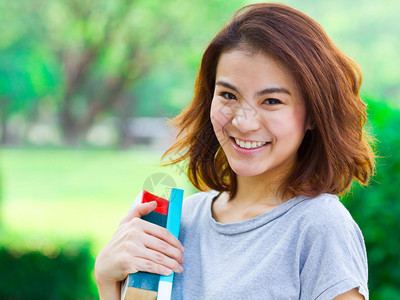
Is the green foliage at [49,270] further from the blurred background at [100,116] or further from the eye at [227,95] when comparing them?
the eye at [227,95]

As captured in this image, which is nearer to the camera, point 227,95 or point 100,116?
point 227,95

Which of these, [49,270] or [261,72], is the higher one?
[261,72]

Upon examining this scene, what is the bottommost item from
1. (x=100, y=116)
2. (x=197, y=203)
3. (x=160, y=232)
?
(x=160, y=232)

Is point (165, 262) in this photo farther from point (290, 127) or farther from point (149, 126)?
point (149, 126)

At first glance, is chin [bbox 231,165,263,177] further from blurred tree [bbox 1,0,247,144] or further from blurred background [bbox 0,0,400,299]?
blurred tree [bbox 1,0,247,144]

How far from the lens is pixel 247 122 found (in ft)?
4.09

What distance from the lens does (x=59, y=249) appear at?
16.1 ft

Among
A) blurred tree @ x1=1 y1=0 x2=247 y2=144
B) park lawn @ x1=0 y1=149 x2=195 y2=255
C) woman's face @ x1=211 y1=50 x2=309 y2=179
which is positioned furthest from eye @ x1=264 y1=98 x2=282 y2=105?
blurred tree @ x1=1 y1=0 x2=247 y2=144

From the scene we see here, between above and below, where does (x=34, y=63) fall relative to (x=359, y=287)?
above

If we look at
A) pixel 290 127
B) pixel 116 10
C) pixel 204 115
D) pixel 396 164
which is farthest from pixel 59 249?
pixel 116 10

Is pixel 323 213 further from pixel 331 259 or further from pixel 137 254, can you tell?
pixel 137 254

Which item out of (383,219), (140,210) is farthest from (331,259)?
(383,219)

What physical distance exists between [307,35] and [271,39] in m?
0.09

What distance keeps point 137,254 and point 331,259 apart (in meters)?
0.50
